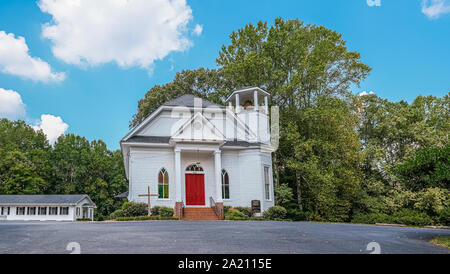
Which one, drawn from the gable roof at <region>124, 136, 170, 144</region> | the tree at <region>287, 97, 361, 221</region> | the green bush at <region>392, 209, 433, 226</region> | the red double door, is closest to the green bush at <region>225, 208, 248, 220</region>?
the red double door

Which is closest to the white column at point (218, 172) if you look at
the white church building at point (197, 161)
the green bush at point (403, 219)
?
the white church building at point (197, 161)

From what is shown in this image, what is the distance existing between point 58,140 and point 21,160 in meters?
7.53

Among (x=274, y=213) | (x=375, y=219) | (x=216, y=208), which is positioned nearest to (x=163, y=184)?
(x=216, y=208)

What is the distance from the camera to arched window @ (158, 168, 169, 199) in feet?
73.7

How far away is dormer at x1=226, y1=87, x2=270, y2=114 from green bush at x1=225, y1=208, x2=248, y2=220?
29.4ft

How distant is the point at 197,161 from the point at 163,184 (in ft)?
8.98

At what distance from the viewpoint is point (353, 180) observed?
26859 mm

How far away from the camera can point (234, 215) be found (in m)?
21.0

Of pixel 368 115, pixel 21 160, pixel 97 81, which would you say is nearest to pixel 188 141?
pixel 97 81

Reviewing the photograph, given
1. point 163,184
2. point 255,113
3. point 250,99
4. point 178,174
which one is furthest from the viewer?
point 250,99

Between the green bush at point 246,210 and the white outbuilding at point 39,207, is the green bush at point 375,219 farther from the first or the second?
the white outbuilding at point 39,207

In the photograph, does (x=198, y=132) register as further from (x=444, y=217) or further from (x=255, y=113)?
(x=444, y=217)

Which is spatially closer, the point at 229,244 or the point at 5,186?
the point at 229,244
